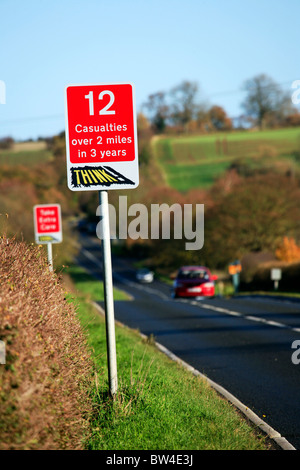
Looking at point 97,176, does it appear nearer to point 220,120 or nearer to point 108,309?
point 108,309

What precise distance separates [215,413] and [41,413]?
2.71 meters

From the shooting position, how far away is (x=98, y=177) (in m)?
6.35

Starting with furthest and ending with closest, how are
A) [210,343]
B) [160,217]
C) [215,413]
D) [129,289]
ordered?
[160,217], [129,289], [210,343], [215,413]

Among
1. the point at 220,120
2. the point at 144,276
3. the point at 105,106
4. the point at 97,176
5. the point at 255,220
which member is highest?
the point at 220,120

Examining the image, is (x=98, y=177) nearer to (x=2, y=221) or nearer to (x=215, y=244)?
(x=2, y=221)

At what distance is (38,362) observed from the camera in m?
4.67

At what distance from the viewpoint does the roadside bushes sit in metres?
4.41

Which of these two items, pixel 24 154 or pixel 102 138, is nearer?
pixel 102 138

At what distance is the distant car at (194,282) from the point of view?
1188 inches

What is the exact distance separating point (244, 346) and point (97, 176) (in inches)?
308

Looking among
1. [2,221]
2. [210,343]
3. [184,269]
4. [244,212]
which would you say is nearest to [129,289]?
[244,212]

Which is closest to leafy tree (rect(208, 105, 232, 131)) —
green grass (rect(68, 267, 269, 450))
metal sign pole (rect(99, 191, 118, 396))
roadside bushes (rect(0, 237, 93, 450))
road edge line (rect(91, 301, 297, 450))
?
road edge line (rect(91, 301, 297, 450))

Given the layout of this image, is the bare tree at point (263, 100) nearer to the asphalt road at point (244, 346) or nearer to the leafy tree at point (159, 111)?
the leafy tree at point (159, 111)

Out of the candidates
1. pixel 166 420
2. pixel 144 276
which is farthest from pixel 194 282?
pixel 144 276
